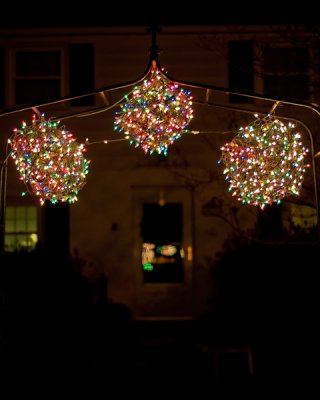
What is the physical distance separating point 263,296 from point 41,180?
4.30 m

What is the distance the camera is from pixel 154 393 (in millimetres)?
6223

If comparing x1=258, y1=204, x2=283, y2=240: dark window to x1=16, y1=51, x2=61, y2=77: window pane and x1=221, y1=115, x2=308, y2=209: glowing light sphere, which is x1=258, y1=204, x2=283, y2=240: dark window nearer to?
x1=221, y1=115, x2=308, y2=209: glowing light sphere

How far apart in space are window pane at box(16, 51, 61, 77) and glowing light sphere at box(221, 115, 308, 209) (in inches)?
241

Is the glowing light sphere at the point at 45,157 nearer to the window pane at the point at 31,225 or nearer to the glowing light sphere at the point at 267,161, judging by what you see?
the glowing light sphere at the point at 267,161

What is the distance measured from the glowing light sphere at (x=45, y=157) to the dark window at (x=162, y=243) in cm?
479

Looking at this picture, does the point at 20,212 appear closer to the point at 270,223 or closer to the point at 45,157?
the point at 270,223

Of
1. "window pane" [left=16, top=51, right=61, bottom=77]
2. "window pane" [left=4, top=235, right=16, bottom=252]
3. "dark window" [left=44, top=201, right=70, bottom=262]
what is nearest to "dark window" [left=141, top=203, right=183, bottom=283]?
"dark window" [left=44, top=201, right=70, bottom=262]

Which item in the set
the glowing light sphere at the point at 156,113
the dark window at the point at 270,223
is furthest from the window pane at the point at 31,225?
the glowing light sphere at the point at 156,113

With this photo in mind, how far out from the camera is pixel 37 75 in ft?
32.7

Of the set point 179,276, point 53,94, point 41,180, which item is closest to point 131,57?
point 53,94

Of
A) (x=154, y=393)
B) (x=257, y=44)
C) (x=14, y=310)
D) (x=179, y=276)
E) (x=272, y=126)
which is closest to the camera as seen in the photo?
(x=272, y=126)

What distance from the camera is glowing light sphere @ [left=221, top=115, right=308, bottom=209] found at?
468cm


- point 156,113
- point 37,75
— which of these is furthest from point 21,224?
point 156,113

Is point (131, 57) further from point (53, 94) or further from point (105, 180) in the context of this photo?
point (105, 180)
